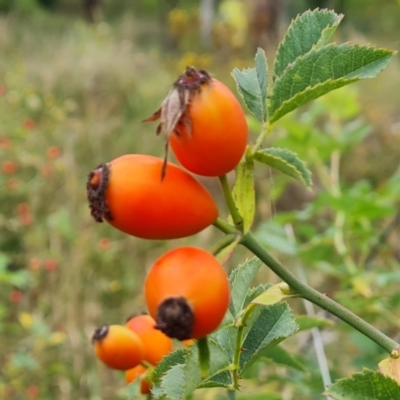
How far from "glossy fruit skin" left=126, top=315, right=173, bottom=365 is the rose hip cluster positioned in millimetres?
249

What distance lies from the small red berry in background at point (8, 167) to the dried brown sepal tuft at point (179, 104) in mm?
2953

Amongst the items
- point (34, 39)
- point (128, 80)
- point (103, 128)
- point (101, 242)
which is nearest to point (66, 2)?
point (34, 39)

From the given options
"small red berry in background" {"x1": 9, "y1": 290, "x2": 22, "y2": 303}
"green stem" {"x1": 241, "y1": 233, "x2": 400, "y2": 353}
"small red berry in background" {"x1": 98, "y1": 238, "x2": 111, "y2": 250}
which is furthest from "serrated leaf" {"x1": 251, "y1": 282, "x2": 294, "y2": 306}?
"small red berry in background" {"x1": 98, "y1": 238, "x2": 111, "y2": 250}

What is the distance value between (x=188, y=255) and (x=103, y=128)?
3687 millimetres

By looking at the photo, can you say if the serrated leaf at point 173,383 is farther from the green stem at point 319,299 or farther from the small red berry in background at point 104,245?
the small red berry in background at point 104,245

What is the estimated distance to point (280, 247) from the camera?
130 centimetres

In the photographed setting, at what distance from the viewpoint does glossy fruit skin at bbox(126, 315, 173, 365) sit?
60cm

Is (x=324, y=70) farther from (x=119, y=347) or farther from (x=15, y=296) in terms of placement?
(x=15, y=296)

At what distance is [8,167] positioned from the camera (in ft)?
10.3

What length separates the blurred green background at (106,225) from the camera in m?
1.29

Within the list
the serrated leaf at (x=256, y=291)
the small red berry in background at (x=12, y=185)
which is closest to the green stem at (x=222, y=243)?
the serrated leaf at (x=256, y=291)

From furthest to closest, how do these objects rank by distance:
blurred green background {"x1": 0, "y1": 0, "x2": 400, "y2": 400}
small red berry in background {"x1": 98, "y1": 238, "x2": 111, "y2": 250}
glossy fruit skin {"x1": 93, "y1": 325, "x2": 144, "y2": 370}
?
small red berry in background {"x1": 98, "y1": 238, "x2": 111, "y2": 250} → blurred green background {"x1": 0, "y1": 0, "x2": 400, "y2": 400} → glossy fruit skin {"x1": 93, "y1": 325, "x2": 144, "y2": 370}

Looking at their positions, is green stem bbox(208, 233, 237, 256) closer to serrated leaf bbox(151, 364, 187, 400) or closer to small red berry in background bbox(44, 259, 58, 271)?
serrated leaf bbox(151, 364, 187, 400)

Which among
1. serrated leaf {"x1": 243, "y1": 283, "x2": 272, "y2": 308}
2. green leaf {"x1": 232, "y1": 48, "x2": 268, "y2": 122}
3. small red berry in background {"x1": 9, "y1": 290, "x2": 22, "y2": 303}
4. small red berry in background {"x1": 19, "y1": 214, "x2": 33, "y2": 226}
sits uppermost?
small red berry in background {"x1": 19, "y1": 214, "x2": 33, "y2": 226}
